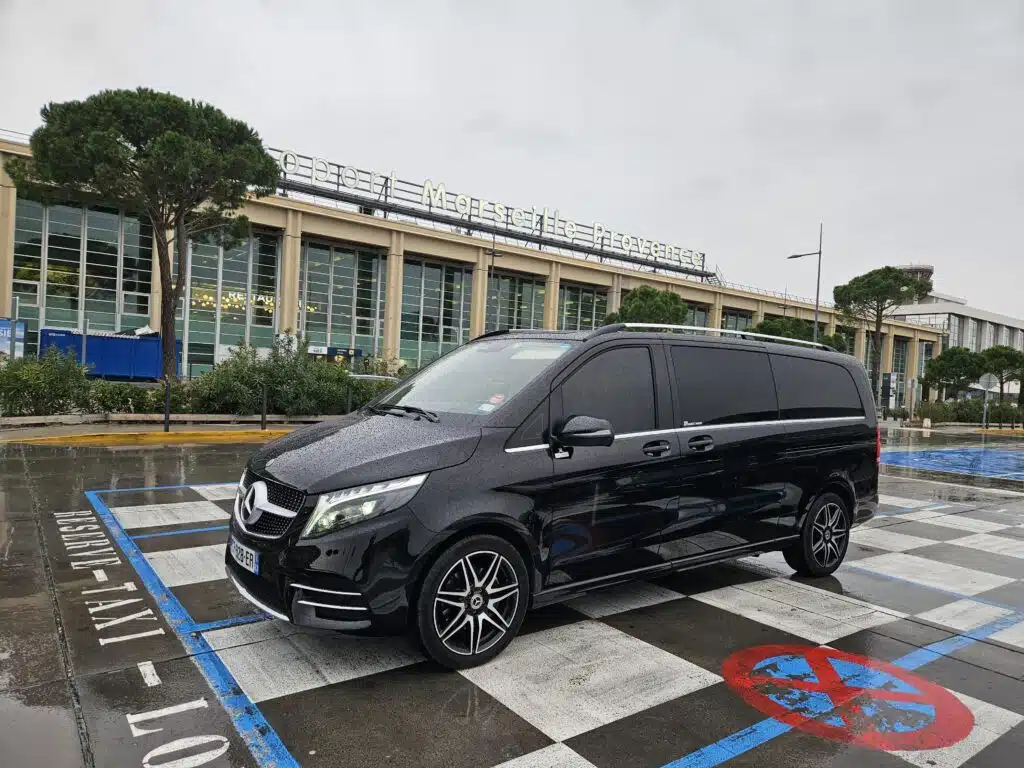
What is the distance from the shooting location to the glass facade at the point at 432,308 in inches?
1855

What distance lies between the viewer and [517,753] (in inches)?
121

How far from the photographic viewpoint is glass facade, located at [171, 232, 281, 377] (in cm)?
3822

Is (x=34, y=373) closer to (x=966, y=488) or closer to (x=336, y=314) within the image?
(x=966, y=488)

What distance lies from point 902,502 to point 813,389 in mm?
5816

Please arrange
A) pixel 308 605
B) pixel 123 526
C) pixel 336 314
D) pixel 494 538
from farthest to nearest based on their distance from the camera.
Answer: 1. pixel 336 314
2. pixel 123 526
3. pixel 494 538
4. pixel 308 605

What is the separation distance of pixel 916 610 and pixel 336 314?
42028 millimetres

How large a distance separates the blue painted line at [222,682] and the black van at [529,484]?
40 cm

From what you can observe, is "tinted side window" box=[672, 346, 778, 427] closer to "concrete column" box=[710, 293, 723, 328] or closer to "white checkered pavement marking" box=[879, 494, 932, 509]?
"white checkered pavement marking" box=[879, 494, 932, 509]

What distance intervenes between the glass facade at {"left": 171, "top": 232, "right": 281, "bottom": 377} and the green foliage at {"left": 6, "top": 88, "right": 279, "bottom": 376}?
15683mm

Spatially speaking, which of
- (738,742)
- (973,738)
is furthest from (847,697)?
(738,742)

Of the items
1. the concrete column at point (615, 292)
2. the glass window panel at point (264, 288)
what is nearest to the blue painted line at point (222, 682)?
the glass window panel at point (264, 288)

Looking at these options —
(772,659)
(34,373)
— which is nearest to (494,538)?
(772,659)

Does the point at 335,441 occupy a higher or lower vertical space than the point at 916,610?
higher

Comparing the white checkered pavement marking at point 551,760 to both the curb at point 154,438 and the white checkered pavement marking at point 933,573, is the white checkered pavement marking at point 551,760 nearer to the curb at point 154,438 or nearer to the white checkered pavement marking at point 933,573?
the white checkered pavement marking at point 933,573
